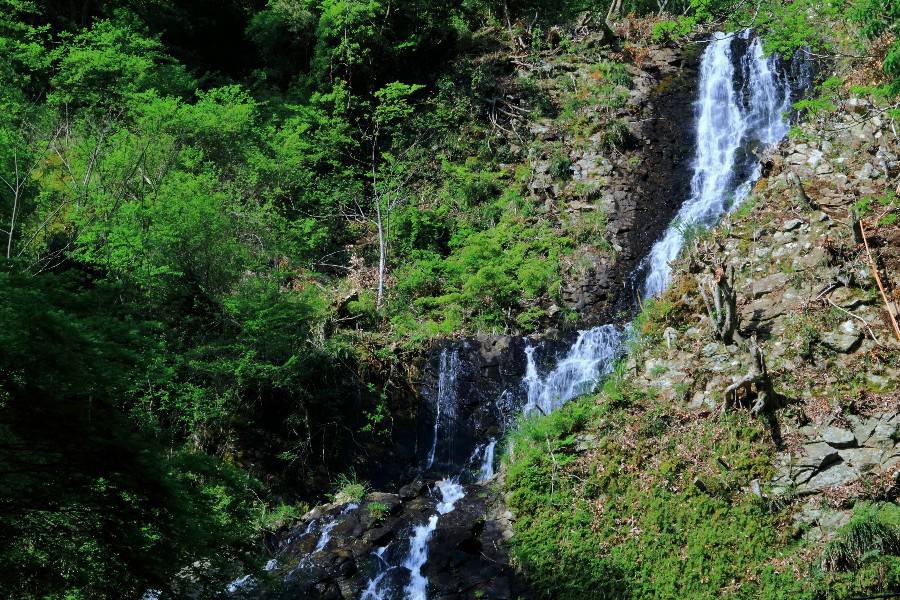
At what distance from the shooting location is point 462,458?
13.1 m

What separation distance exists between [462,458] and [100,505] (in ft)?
26.7

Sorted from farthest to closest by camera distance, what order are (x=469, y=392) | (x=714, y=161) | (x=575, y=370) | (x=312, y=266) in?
(x=312, y=266) < (x=714, y=161) < (x=469, y=392) < (x=575, y=370)

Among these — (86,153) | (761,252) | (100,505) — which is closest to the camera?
(100,505)

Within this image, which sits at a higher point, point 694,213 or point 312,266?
point 312,266

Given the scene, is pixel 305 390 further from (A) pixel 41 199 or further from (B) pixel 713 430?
(B) pixel 713 430

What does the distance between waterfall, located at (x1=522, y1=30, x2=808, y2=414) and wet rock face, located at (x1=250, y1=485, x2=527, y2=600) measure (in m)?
2.71

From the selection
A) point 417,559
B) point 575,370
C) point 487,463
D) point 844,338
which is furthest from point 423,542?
point 844,338

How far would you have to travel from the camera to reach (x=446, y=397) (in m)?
13.8

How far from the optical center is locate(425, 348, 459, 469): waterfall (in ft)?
44.7

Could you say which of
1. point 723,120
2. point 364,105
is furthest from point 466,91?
point 723,120

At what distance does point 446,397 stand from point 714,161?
921 centimetres

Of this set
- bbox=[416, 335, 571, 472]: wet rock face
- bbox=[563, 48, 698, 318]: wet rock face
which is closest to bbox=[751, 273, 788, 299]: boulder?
bbox=[563, 48, 698, 318]: wet rock face

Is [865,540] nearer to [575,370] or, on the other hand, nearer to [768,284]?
[768,284]

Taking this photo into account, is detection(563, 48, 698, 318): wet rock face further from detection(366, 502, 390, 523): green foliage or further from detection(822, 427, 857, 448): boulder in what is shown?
detection(366, 502, 390, 523): green foliage
